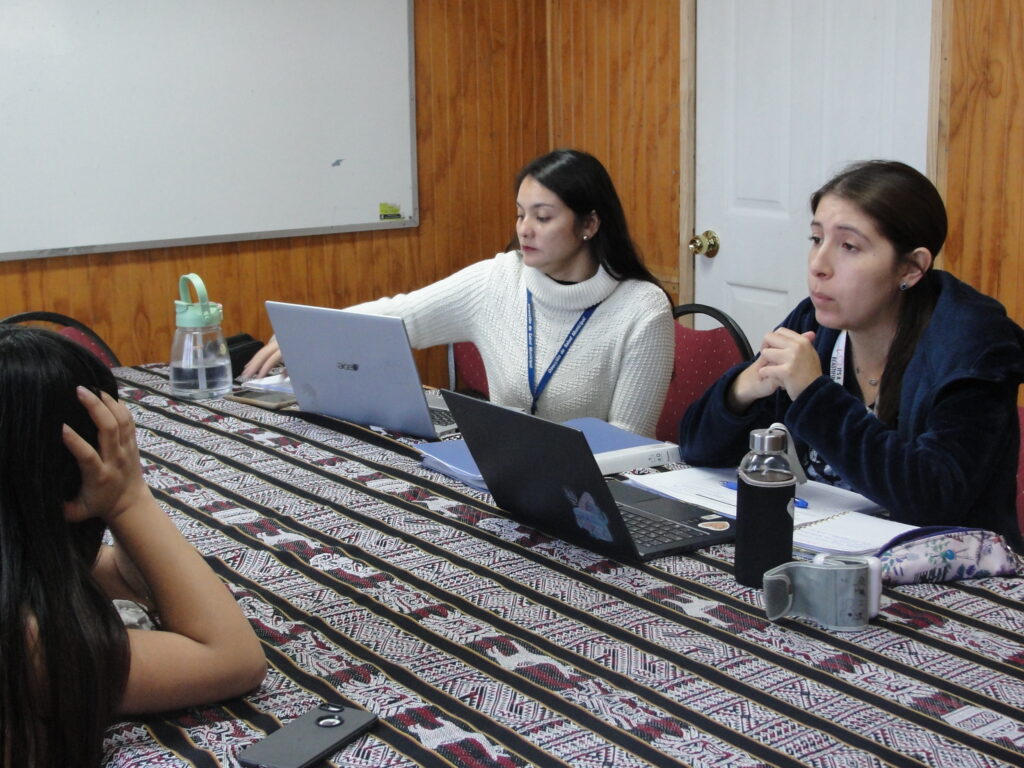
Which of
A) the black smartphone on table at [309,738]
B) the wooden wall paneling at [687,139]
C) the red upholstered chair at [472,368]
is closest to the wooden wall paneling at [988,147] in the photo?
the wooden wall paneling at [687,139]

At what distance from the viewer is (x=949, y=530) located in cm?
133

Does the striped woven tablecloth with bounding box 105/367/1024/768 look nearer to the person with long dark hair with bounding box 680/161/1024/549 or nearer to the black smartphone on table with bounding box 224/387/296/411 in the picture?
the person with long dark hair with bounding box 680/161/1024/549

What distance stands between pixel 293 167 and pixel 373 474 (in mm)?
2159

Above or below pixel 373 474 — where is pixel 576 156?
above

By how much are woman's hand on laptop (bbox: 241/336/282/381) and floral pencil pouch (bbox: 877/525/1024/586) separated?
1.55 metres

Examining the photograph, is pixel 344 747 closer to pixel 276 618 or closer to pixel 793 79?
pixel 276 618

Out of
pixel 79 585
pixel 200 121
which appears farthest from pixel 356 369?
pixel 200 121

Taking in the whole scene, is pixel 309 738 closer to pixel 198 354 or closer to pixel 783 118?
pixel 198 354

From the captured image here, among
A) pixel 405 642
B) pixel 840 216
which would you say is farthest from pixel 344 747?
pixel 840 216

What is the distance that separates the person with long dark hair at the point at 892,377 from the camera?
4.86 ft

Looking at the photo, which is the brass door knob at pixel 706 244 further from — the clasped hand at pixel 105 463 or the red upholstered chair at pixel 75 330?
the clasped hand at pixel 105 463

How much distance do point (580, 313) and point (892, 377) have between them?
92 centimetres

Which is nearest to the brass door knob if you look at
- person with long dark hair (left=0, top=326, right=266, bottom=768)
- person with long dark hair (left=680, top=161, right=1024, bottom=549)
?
person with long dark hair (left=680, top=161, right=1024, bottom=549)

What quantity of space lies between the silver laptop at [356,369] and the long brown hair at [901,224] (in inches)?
29.8
